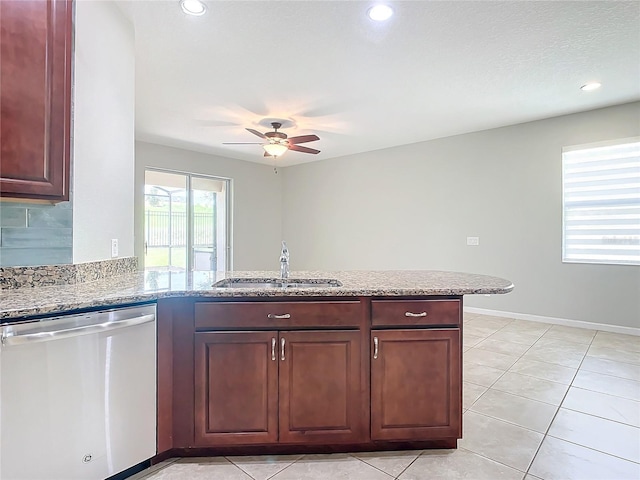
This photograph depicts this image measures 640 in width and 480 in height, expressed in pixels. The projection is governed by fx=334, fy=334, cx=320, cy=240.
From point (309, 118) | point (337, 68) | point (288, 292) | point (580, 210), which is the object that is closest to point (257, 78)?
point (337, 68)

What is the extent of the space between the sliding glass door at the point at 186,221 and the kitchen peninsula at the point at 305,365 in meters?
4.09

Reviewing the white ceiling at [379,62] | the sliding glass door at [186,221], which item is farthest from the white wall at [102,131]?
the sliding glass door at [186,221]

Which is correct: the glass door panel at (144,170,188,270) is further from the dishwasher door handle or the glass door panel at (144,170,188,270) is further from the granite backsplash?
the dishwasher door handle

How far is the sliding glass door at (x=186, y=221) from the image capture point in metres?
5.68

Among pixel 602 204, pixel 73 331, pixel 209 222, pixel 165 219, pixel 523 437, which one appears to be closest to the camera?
pixel 73 331

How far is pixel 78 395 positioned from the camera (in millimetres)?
1386

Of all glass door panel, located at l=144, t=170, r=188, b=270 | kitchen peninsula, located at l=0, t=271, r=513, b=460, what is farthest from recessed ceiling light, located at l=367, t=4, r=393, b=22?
glass door panel, located at l=144, t=170, r=188, b=270

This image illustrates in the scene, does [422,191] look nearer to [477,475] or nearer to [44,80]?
[477,475]

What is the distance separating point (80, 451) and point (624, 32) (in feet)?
13.9

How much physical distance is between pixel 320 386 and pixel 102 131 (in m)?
2.01

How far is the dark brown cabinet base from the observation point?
1.69 meters

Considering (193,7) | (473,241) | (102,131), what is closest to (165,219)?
(102,131)

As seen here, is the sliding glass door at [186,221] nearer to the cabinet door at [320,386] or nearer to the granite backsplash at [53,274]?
the granite backsplash at [53,274]

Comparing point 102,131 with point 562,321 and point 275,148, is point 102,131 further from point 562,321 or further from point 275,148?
point 562,321
